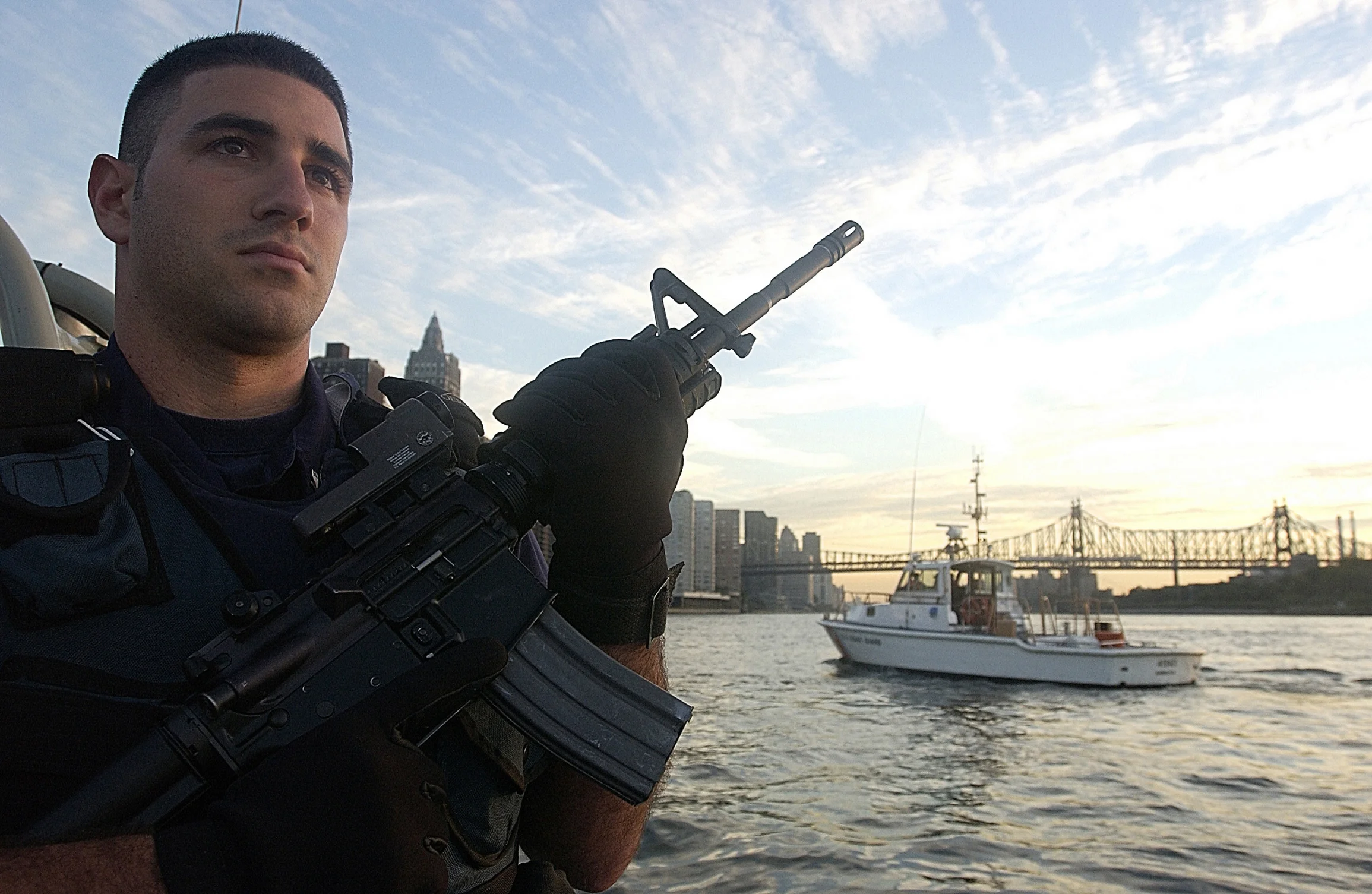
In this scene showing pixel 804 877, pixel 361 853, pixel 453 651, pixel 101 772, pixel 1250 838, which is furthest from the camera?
pixel 1250 838

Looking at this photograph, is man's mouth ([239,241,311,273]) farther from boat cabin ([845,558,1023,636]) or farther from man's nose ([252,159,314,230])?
boat cabin ([845,558,1023,636])

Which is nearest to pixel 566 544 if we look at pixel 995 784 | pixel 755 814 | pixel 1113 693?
pixel 755 814

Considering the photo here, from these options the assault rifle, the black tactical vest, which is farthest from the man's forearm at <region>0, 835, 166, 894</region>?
the black tactical vest

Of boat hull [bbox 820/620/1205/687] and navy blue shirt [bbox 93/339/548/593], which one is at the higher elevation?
navy blue shirt [bbox 93/339/548/593]

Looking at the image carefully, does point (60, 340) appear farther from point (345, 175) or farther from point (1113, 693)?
point (1113, 693)

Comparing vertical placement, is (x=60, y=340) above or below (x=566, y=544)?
above

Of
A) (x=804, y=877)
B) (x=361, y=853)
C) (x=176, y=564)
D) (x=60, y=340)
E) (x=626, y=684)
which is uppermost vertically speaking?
(x=60, y=340)

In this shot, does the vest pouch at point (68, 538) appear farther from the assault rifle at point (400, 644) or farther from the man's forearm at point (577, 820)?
the man's forearm at point (577, 820)

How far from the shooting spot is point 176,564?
5.60ft

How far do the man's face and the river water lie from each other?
19.7 feet

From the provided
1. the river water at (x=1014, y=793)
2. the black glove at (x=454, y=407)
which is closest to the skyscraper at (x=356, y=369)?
the black glove at (x=454, y=407)

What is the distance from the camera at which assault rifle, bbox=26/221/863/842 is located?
150 centimetres

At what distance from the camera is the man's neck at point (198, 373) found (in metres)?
1.95

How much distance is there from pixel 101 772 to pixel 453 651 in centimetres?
58
